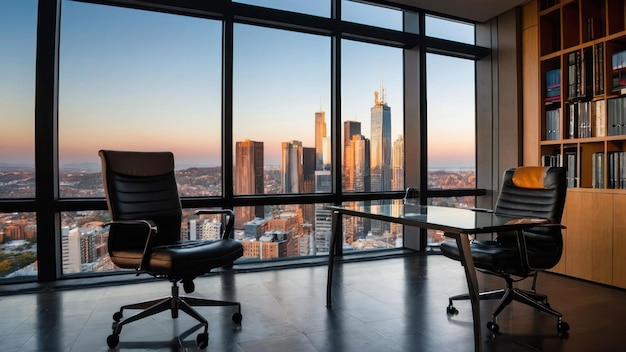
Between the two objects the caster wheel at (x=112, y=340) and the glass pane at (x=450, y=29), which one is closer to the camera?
the caster wheel at (x=112, y=340)

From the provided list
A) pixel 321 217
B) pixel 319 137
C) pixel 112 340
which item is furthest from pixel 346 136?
pixel 112 340

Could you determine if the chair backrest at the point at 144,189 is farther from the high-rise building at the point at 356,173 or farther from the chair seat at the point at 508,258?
the high-rise building at the point at 356,173

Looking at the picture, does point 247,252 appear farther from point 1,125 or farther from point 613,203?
point 613,203

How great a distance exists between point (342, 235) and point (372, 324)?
7.21ft

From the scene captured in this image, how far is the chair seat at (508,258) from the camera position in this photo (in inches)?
110

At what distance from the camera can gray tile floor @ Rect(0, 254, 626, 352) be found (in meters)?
2.58

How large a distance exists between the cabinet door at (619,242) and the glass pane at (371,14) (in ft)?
10.3

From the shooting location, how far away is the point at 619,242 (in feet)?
12.6

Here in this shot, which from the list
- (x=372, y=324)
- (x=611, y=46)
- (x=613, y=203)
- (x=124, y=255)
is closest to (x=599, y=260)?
(x=613, y=203)

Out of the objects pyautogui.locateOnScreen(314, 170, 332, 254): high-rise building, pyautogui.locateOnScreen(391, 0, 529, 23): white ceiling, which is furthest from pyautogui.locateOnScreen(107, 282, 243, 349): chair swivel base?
pyautogui.locateOnScreen(391, 0, 529, 23): white ceiling

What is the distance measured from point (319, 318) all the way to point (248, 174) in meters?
2.05

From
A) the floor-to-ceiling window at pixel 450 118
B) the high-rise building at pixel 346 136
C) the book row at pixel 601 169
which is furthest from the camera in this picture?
the floor-to-ceiling window at pixel 450 118

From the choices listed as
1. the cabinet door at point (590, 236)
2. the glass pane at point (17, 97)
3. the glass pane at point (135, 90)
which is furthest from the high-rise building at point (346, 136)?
the glass pane at point (17, 97)

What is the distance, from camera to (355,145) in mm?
5113
